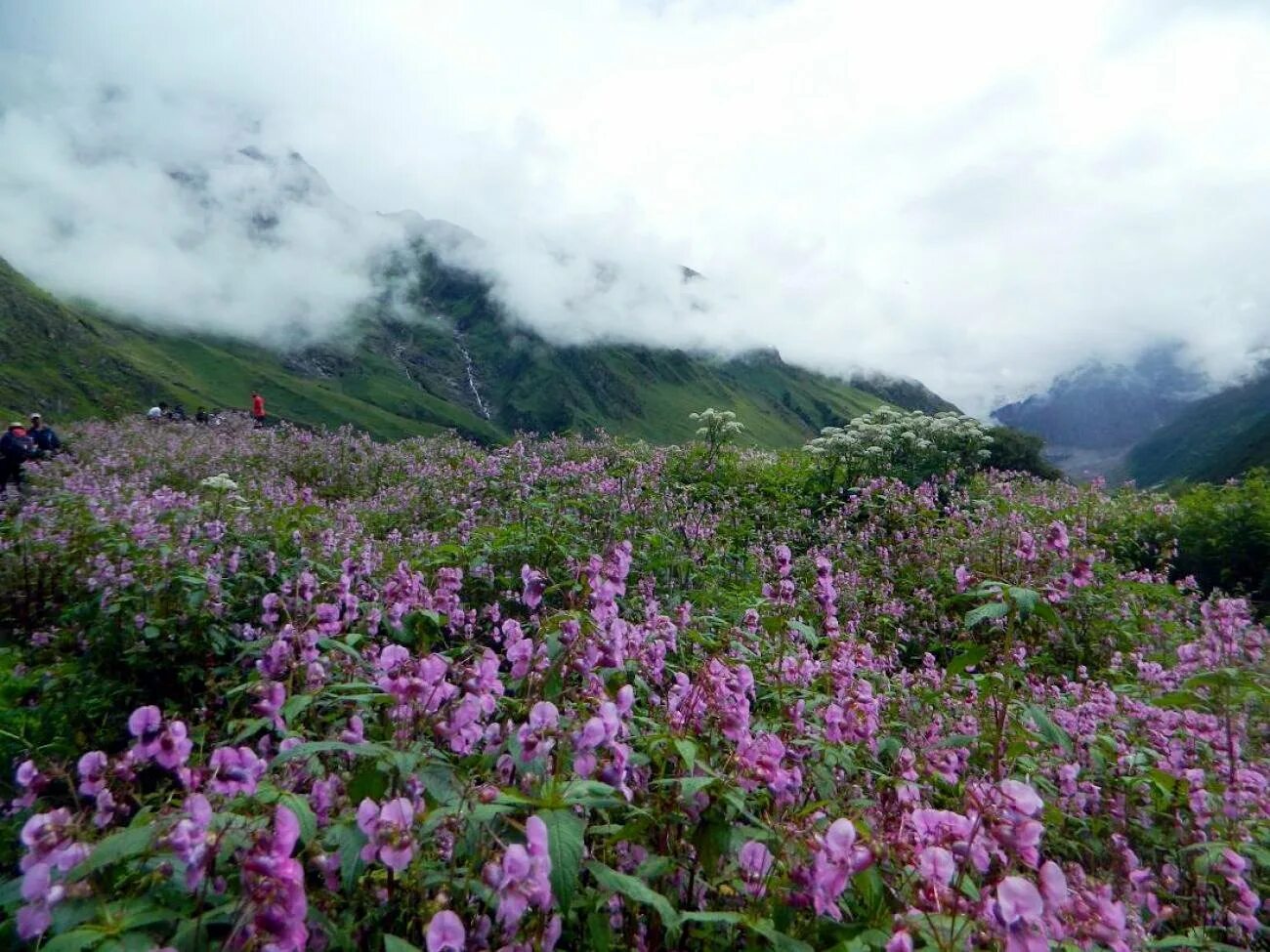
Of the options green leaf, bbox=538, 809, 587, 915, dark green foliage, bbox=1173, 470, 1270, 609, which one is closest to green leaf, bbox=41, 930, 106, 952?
green leaf, bbox=538, 809, 587, 915

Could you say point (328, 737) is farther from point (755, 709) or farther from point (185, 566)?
point (185, 566)

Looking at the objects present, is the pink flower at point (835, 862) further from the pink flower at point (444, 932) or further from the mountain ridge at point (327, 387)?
the mountain ridge at point (327, 387)

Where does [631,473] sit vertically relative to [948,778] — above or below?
above

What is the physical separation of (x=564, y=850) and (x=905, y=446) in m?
14.2

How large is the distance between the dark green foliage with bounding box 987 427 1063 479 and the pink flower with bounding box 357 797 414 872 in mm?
37485

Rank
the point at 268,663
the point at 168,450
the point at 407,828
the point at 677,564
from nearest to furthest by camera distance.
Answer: the point at 407,828, the point at 268,663, the point at 677,564, the point at 168,450

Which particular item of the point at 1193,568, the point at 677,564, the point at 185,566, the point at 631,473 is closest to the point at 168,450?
the point at 631,473

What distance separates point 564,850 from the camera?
72.4 inches

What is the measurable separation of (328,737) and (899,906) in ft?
6.89

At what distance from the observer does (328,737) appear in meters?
2.90

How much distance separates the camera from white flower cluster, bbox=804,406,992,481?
47.0 feet

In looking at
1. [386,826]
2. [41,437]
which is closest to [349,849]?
[386,826]

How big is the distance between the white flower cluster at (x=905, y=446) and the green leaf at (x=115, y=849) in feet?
43.6

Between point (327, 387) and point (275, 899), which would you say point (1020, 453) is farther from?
point (327, 387)
